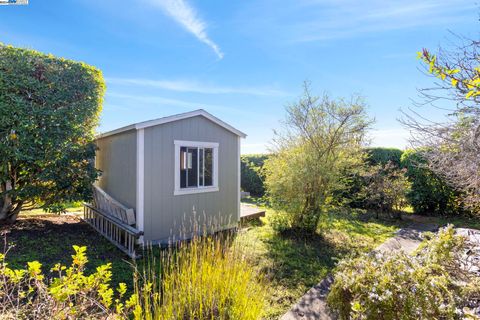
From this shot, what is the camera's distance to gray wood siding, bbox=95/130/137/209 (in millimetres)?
5941

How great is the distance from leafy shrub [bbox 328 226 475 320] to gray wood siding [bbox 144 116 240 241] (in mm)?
3274

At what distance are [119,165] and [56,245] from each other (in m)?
2.18

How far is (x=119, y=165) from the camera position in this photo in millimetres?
6492

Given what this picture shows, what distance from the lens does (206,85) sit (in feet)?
29.7

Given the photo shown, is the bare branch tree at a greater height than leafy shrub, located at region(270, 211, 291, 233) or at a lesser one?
greater

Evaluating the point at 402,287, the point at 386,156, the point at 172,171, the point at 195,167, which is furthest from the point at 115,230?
the point at 386,156

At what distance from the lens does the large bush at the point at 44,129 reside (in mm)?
5789

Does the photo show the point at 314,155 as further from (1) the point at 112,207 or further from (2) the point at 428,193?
(2) the point at 428,193

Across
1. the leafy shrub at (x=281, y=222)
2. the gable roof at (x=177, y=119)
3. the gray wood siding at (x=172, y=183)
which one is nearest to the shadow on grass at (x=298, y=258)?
the leafy shrub at (x=281, y=222)

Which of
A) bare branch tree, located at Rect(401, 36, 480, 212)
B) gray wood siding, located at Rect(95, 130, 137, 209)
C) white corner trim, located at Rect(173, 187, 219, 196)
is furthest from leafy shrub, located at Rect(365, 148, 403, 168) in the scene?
gray wood siding, located at Rect(95, 130, 137, 209)

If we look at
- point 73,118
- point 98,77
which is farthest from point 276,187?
point 98,77

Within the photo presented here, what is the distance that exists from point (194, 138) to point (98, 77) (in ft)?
11.7

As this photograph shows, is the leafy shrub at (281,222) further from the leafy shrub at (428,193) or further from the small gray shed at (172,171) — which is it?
the leafy shrub at (428,193)

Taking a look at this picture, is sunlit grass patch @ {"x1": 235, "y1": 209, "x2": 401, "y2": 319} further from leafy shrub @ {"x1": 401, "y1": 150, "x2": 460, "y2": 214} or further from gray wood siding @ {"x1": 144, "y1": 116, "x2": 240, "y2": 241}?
leafy shrub @ {"x1": 401, "y1": 150, "x2": 460, "y2": 214}
